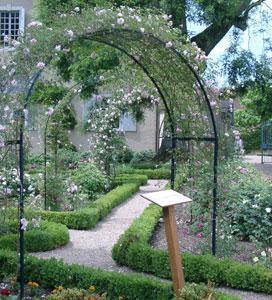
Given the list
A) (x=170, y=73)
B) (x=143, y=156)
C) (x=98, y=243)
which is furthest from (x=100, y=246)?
(x=143, y=156)

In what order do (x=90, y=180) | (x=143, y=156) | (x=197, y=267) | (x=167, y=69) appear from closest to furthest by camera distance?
1. (x=197, y=267)
2. (x=167, y=69)
3. (x=90, y=180)
4. (x=143, y=156)

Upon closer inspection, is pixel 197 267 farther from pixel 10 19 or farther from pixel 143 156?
pixel 10 19

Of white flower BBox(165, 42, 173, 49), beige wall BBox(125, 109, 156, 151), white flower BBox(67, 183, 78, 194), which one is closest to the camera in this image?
white flower BBox(165, 42, 173, 49)

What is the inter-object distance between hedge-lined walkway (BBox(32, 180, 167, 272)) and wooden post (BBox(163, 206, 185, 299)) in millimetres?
1794

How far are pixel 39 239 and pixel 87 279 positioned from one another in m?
1.85

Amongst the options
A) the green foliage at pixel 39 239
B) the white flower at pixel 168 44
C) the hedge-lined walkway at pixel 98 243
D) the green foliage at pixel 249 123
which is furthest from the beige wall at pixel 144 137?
the white flower at pixel 168 44

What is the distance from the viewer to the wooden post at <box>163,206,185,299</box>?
159 inches

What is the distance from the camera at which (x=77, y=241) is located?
7.45 metres

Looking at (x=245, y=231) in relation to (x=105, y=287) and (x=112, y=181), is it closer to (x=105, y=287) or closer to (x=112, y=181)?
(x=105, y=287)

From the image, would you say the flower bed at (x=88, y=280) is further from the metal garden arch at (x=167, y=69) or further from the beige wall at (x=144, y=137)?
the beige wall at (x=144, y=137)

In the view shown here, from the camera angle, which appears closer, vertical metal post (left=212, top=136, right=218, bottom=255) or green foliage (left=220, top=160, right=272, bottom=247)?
vertical metal post (left=212, top=136, right=218, bottom=255)

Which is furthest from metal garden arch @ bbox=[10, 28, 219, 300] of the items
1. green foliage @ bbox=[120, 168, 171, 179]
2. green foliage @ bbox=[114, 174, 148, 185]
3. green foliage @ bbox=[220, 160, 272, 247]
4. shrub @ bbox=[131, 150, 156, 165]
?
shrub @ bbox=[131, 150, 156, 165]

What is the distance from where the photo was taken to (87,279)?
5098 millimetres

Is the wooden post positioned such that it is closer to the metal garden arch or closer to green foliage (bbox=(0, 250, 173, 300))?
green foliage (bbox=(0, 250, 173, 300))
